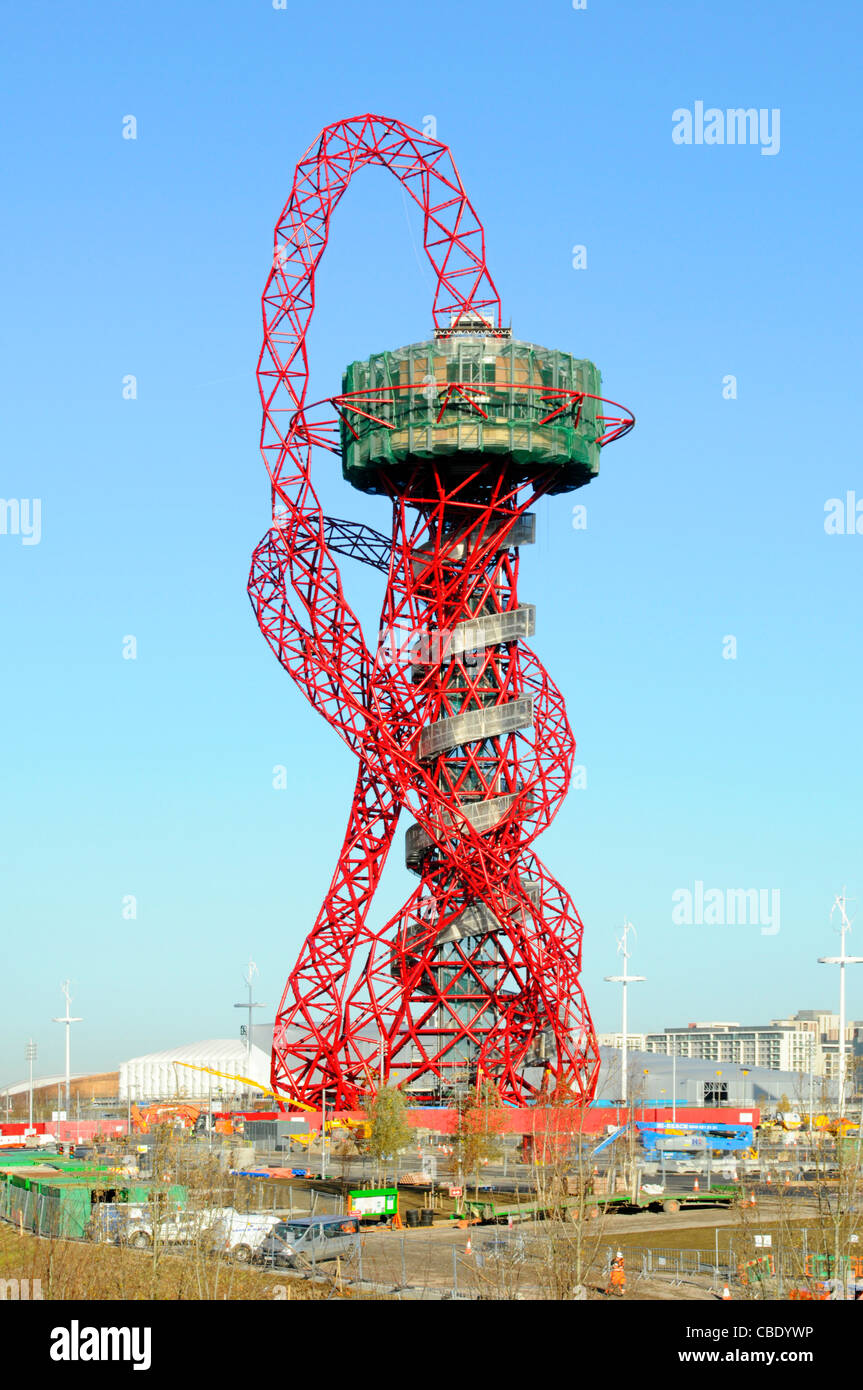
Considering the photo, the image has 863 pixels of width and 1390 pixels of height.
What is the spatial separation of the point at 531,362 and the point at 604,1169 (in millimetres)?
49424

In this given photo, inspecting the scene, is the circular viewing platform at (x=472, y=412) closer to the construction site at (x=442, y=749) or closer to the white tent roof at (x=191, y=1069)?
the construction site at (x=442, y=749)

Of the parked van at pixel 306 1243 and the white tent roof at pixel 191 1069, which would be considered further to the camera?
the white tent roof at pixel 191 1069

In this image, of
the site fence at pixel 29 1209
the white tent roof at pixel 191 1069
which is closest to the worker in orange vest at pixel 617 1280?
the site fence at pixel 29 1209

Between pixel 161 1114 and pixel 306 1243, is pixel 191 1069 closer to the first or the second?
pixel 161 1114

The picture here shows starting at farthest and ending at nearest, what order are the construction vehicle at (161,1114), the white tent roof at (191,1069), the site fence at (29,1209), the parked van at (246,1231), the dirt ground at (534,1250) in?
the white tent roof at (191,1069), the construction vehicle at (161,1114), the site fence at (29,1209), the parked van at (246,1231), the dirt ground at (534,1250)

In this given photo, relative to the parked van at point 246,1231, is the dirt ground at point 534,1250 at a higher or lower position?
lower

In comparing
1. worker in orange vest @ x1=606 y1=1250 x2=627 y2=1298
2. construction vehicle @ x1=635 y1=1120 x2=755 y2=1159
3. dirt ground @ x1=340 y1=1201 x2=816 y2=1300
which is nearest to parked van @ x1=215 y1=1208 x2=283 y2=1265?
dirt ground @ x1=340 y1=1201 x2=816 y2=1300

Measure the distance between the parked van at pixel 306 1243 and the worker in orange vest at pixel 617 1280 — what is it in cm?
792

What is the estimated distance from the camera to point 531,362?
107 metres

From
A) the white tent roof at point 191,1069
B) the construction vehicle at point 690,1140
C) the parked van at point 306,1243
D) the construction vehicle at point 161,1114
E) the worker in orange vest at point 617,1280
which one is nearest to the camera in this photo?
the worker in orange vest at point 617,1280

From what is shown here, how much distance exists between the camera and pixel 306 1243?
5034 cm

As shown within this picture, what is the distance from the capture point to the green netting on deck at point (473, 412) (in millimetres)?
105188
